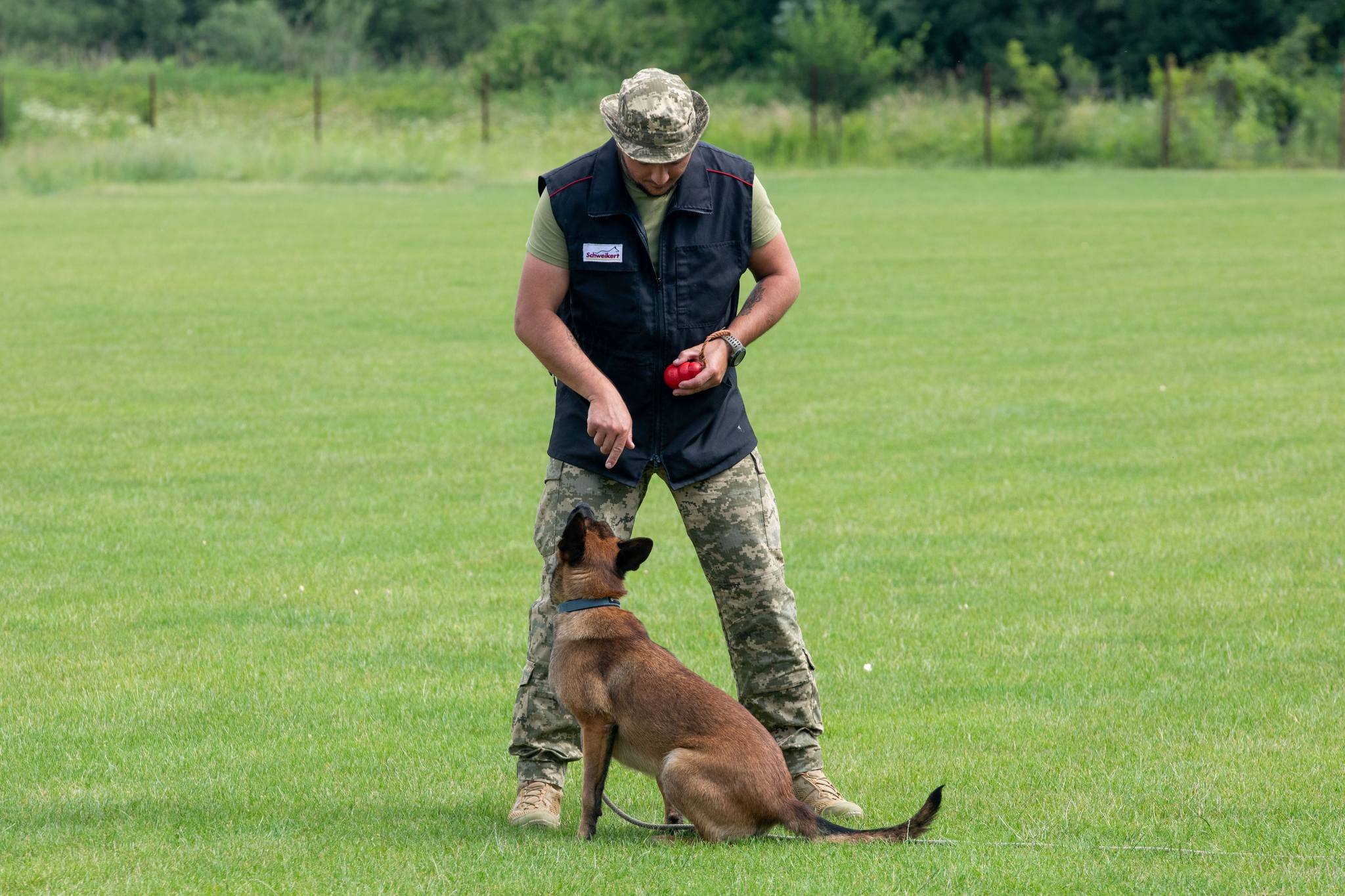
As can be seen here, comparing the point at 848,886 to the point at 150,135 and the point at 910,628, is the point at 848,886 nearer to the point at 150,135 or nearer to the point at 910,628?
the point at 910,628

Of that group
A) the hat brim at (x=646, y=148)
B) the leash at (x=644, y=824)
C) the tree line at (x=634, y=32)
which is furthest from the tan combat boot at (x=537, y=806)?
the tree line at (x=634, y=32)

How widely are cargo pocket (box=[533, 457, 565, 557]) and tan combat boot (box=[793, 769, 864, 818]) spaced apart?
116 cm

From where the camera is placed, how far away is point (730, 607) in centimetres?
562

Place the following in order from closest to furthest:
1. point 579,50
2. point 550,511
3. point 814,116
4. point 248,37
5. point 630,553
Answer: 1. point 630,553
2. point 550,511
3. point 814,116
4. point 579,50
5. point 248,37

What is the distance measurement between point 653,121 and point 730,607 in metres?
1.69

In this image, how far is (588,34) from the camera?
68625 millimetres

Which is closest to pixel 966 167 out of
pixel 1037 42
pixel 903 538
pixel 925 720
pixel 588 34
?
pixel 1037 42

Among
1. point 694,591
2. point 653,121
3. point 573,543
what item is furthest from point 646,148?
point 694,591

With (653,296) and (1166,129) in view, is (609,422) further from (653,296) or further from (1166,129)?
(1166,129)

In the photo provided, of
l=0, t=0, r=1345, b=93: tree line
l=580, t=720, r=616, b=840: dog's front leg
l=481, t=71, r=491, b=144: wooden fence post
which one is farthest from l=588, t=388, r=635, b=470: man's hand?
l=0, t=0, r=1345, b=93: tree line

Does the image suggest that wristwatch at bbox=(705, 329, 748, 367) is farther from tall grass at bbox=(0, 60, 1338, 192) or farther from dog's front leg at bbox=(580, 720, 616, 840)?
tall grass at bbox=(0, 60, 1338, 192)

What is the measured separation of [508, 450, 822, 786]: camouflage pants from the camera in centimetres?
550

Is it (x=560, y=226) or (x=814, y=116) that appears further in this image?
(x=814, y=116)

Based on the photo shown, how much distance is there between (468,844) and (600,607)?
831mm
